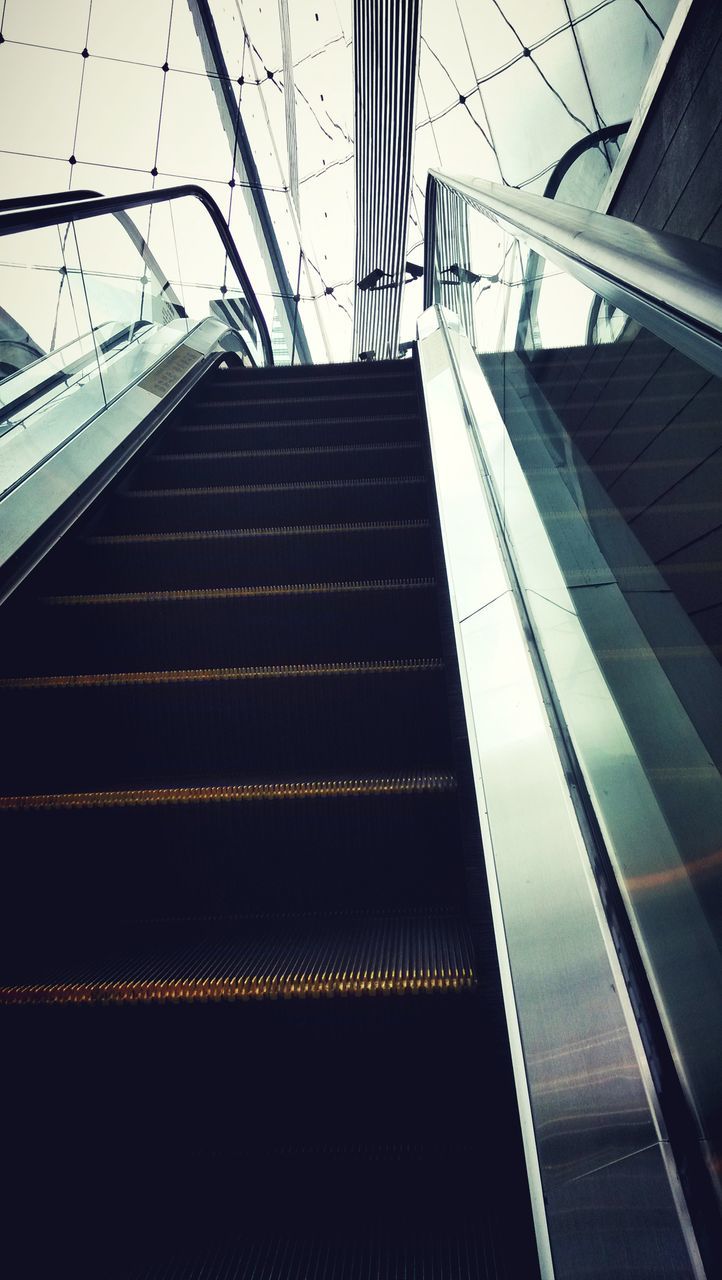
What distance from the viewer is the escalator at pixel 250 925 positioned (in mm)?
871

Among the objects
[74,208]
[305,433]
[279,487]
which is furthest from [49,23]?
[279,487]

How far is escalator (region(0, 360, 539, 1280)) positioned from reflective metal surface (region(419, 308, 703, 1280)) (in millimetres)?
241

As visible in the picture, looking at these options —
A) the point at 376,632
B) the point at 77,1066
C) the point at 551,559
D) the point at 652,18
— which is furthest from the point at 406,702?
the point at 652,18

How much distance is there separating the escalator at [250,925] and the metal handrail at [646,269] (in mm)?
885

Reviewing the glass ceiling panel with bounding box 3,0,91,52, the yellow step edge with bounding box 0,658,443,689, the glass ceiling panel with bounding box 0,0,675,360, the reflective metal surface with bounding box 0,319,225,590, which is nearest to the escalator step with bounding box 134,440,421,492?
the reflective metal surface with bounding box 0,319,225,590

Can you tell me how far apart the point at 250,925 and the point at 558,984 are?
672 mm

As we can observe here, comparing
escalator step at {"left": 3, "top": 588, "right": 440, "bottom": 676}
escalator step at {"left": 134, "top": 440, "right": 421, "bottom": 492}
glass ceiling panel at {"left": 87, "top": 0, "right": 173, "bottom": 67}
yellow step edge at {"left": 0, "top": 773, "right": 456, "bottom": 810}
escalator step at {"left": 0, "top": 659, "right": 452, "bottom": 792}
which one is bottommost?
yellow step edge at {"left": 0, "top": 773, "right": 456, "bottom": 810}

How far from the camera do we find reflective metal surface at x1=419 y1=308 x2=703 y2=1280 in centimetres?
58

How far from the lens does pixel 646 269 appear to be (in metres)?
0.71

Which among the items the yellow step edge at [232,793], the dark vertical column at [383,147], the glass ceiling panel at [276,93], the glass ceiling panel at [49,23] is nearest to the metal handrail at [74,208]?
the yellow step edge at [232,793]

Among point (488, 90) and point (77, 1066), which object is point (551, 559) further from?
point (488, 90)

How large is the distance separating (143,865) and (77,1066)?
35 cm

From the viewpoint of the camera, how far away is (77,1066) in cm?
101

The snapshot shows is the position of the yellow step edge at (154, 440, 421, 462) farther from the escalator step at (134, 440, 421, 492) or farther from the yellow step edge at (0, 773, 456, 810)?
the yellow step edge at (0, 773, 456, 810)
